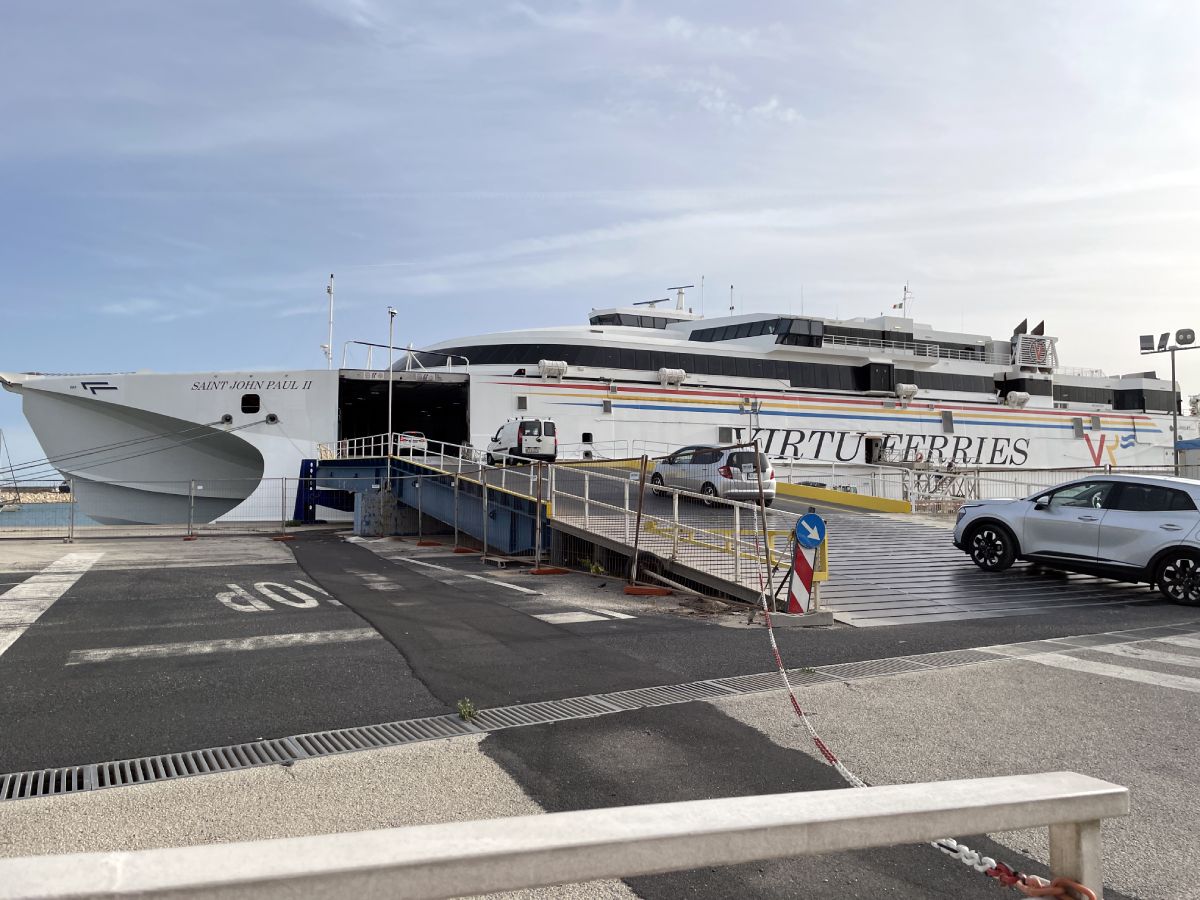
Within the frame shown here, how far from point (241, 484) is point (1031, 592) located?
27.0 m

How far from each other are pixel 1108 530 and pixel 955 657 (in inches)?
218

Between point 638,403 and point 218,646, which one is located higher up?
point 638,403

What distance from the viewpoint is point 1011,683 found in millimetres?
6945

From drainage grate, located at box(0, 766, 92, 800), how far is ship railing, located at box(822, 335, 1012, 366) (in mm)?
40360

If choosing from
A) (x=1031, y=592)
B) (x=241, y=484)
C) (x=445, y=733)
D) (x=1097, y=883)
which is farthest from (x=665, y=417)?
(x=1097, y=883)

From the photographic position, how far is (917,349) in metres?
45.9

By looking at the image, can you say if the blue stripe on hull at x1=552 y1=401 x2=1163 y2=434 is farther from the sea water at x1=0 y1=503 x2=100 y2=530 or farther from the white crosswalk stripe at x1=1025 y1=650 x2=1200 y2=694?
the white crosswalk stripe at x1=1025 y1=650 x2=1200 y2=694

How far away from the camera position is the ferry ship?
93.7ft

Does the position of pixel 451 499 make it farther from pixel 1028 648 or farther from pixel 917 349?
pixel 917 349

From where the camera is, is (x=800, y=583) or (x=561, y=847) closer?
(x=561, y=847)

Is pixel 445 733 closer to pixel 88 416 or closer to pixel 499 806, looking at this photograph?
pixel 499 806

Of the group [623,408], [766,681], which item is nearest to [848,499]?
[623,408]

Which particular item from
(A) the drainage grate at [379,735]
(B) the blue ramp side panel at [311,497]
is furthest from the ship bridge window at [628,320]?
(A) the drainage grate at [379,735]

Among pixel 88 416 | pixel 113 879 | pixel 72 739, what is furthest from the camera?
pixel 88 416
